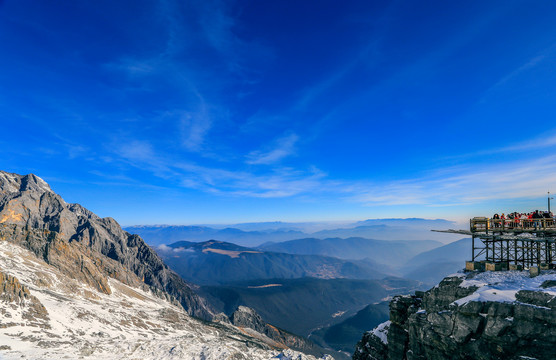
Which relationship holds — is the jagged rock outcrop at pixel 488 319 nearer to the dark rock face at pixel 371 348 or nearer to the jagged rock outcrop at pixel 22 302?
the dark rock face at pixel 371 348

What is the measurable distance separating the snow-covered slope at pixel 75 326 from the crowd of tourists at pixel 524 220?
8799 centimetres

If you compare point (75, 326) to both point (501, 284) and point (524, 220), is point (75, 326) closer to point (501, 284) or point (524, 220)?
point (501, 284)

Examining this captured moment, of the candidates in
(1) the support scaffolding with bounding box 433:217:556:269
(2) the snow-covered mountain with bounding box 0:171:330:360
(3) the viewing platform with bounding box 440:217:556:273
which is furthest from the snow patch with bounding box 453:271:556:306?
(2) the snow-covered mountain with bounding box 0:171:330:360

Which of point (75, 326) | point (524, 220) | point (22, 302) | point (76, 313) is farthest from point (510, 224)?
point (76, 313)

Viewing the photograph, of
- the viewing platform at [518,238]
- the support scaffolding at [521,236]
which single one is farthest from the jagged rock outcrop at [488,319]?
the support scaffolding at [521,236]

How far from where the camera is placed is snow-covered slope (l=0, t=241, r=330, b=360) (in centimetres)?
6975

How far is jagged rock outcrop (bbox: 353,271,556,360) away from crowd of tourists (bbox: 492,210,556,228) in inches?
303

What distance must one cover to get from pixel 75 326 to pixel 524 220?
Answer: 118 metres

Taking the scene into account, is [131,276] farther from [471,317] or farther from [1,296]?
[471,317]

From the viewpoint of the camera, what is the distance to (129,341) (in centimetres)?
8575

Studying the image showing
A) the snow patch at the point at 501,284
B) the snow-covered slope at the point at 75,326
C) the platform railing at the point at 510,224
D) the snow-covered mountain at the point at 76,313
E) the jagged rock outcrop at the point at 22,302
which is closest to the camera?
the snow patch at the point at 501,284

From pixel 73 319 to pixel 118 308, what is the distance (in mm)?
33567

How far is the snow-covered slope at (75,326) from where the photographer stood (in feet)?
229

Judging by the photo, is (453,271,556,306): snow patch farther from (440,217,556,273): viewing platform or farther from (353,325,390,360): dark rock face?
(353,325,390,360): dark rock face
